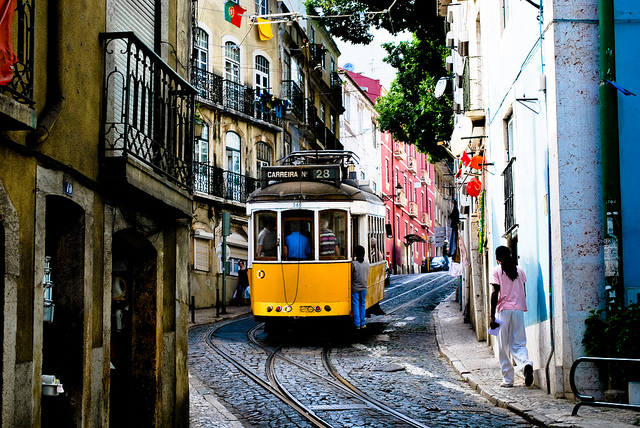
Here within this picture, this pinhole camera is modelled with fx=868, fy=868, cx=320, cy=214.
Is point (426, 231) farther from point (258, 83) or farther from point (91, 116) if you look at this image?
point (91, 116)

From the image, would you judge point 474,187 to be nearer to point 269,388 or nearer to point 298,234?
point 298,234

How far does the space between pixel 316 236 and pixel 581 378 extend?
7480 mm

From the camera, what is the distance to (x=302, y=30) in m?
40.6

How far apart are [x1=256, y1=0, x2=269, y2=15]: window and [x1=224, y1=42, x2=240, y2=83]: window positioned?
2.48 meters

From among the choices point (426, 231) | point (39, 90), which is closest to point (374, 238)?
point (39, 90)

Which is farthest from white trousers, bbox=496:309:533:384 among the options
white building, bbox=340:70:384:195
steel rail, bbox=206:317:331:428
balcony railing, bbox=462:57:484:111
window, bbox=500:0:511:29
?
white building, bbox=340:70:384:195

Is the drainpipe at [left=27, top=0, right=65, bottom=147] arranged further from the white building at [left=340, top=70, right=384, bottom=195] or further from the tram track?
the white building at [left=340, top=70, right=384, bottom=195]

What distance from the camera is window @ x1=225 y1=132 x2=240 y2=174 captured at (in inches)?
1293

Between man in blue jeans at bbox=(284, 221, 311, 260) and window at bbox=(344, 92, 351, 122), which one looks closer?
man in blue jeans at bbox=(284, 221, 311, 260)

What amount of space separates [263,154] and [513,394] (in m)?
25.7

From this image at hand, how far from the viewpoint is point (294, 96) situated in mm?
38344

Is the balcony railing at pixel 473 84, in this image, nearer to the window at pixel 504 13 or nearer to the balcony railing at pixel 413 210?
the window at pixel 504 13

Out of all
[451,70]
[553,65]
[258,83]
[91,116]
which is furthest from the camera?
[258,83]

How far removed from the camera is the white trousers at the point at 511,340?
1104cm
